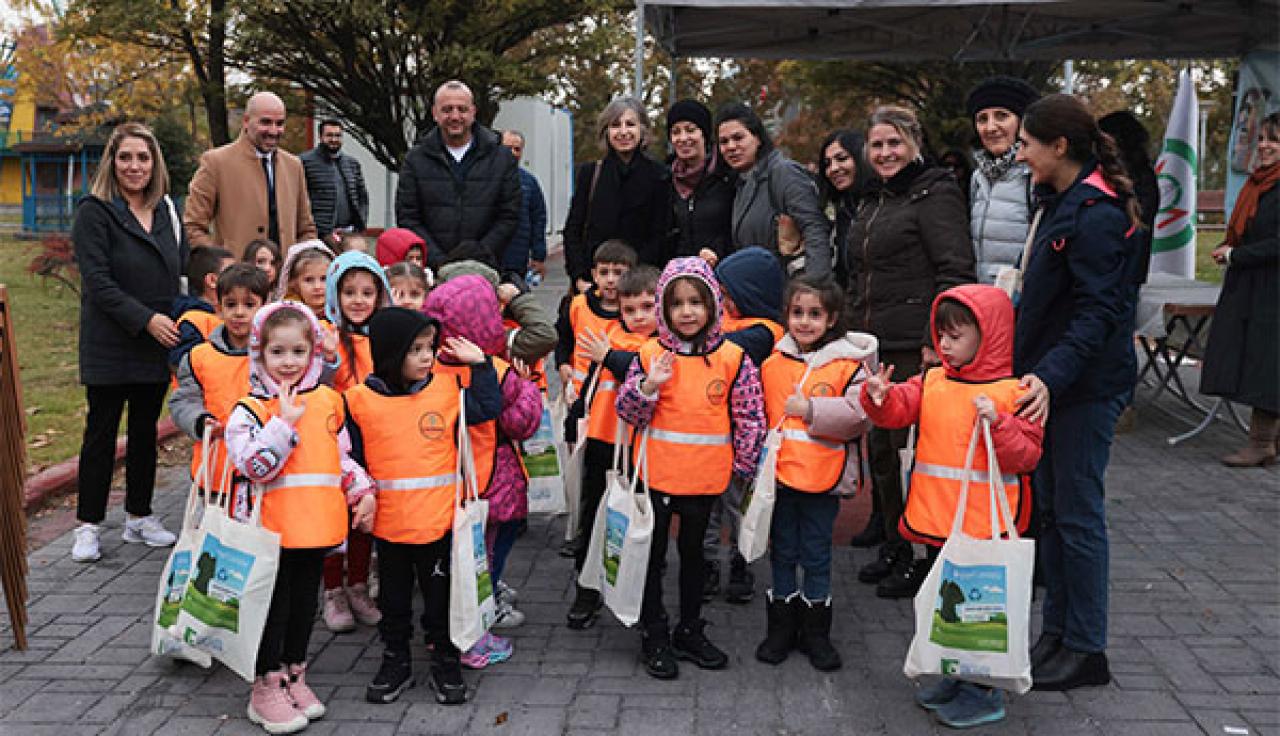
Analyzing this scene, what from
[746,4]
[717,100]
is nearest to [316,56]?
[746,4]

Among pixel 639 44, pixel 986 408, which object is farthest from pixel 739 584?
pixel 639 44

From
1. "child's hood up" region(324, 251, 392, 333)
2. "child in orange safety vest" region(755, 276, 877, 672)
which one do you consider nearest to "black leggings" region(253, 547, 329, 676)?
"child's hood up" region(324, 251, 392, 333)

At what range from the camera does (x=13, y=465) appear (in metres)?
4.16

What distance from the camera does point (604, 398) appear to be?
4.51m

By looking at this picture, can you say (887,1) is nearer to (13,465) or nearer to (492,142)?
(492,142)

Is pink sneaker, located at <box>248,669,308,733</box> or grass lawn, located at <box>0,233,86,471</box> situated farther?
grass lawn, located at <box>0,233,86,471</box>

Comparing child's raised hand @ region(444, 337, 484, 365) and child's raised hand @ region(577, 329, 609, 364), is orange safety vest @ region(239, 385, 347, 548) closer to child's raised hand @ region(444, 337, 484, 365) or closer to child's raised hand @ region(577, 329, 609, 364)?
child's raised hand @ region(444, 337, 484, 365)

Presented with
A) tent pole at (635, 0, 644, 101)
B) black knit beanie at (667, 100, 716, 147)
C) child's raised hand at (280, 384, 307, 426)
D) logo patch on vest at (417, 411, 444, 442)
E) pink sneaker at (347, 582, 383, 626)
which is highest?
tent pole at (635, 0, 644, 101)

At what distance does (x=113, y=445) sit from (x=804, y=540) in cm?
336

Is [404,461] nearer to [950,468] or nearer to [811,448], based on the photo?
[811,448]

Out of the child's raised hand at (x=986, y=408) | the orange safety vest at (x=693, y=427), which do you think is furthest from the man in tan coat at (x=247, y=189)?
the child's raised hand at (x=986, y=408)

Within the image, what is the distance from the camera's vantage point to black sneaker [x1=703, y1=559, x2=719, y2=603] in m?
4.82

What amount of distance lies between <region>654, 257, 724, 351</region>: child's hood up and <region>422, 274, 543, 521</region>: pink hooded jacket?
56 cm

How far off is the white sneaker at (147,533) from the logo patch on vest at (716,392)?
10.1ft
